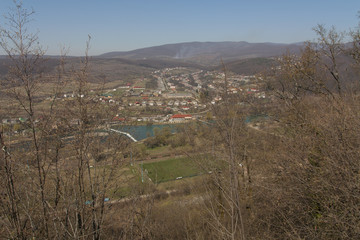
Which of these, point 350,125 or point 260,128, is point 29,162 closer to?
point 350,125

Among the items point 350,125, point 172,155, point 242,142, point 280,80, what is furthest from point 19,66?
point 172,155

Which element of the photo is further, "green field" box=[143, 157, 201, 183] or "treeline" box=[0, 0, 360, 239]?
"green field" box=[143, 157, 201, 183]

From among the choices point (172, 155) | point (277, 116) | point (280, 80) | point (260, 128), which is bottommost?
point (172, 155)

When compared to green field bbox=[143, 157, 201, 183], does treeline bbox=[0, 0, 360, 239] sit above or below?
above

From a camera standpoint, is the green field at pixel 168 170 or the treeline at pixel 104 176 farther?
the green field at pixel 168 170

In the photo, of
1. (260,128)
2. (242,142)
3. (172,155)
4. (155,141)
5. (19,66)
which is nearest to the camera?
(19,66)

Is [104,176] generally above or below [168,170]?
above

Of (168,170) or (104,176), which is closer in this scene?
(104,176)

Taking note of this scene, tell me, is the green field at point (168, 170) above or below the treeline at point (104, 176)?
below
